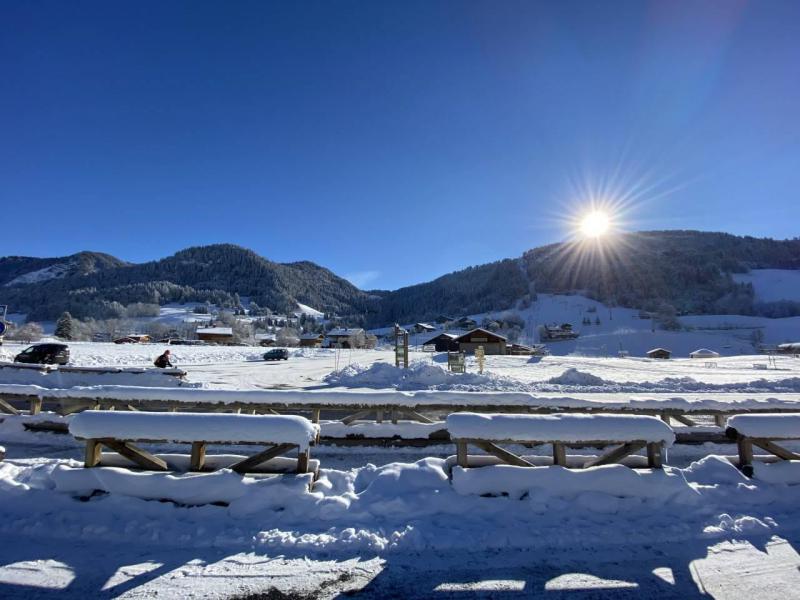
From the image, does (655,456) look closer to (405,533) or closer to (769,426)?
(769,426)

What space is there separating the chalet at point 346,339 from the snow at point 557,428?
8213 centimetres

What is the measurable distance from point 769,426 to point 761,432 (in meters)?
0.15

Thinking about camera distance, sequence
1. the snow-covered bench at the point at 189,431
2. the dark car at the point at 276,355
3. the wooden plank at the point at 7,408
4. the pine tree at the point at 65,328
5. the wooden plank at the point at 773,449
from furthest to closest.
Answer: the pine tree at the point at 65,328, the dark car at the point at 276,355, the wooden plank at the point at 7,408, the wooden plank at the point at 773,449, the snow-covered bench at the point at 189,431

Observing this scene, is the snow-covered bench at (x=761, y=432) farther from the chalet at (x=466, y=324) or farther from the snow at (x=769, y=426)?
the chalet at (x=466, y=324)

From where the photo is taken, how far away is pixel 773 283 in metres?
163

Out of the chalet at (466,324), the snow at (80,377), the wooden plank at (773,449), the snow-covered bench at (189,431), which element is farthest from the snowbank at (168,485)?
the chalet at (466,324)

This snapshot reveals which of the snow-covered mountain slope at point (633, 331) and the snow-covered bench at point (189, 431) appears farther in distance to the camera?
the snow-covered mountain slope at point (633, 331)

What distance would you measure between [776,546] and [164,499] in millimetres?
6898

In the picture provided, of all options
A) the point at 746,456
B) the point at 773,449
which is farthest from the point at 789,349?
the point at 746,456

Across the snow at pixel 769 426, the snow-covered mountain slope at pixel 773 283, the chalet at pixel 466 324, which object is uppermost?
the snow-covered mountain slope at pixel 773 283

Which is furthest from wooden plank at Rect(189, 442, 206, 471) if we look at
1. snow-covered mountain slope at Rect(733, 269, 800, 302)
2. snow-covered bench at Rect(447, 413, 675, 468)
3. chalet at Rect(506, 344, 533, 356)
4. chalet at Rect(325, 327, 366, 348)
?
snow-covered mountain slope at Rect(733, 269, 800, 302)

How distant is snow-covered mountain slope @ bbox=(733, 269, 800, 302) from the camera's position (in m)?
150

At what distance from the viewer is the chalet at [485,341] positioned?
7525 centimetres

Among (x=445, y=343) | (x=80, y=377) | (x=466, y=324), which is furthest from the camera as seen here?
(x=466, y=324)
